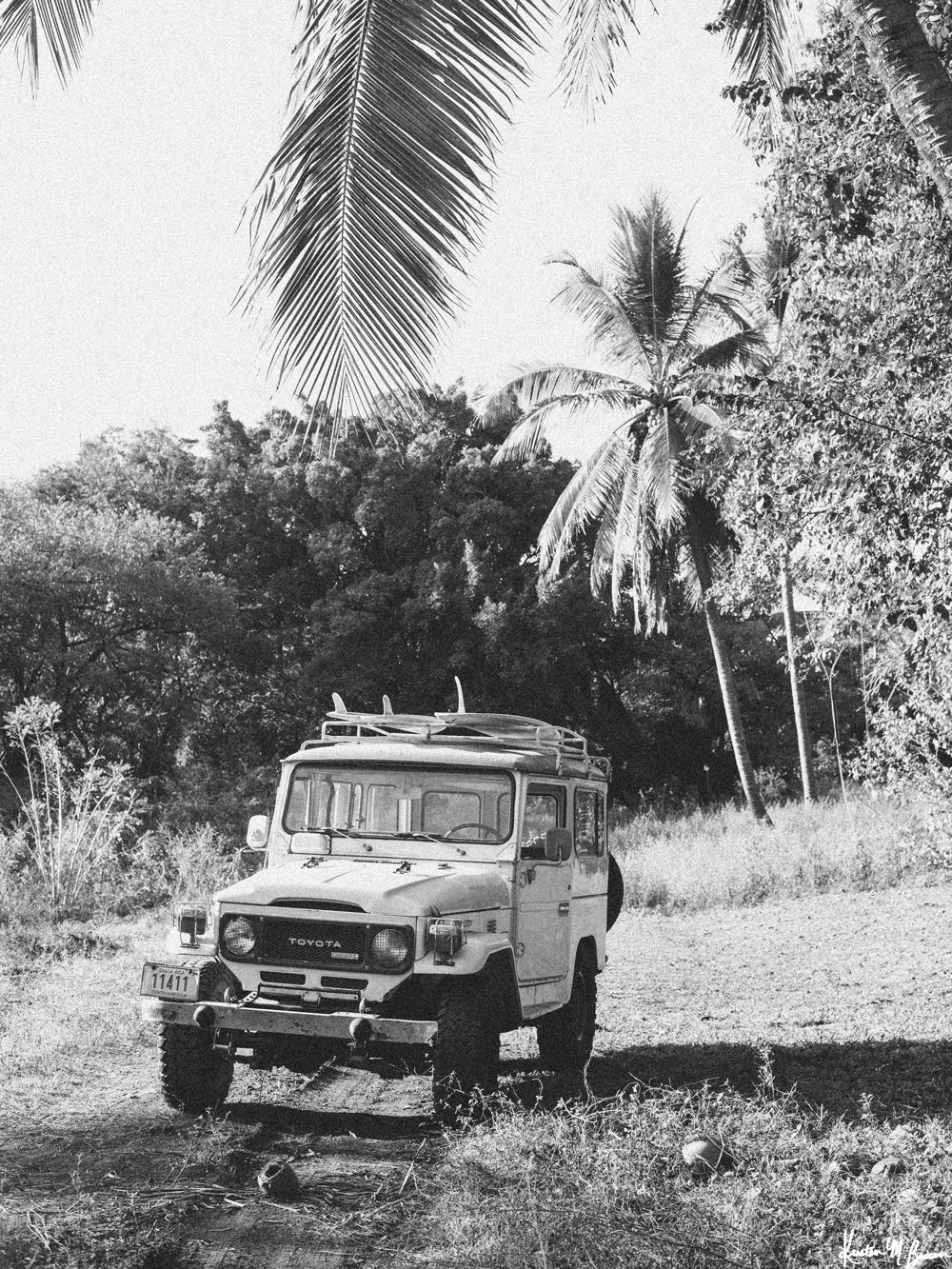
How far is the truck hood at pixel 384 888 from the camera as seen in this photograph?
235 inches

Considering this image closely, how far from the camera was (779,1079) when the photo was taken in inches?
280

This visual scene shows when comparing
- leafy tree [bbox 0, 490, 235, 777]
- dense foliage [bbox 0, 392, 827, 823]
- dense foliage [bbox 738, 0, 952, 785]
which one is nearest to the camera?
dense foliage [bbox 738, 0, 952, 785]

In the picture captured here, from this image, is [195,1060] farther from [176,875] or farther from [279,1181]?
[176,875]

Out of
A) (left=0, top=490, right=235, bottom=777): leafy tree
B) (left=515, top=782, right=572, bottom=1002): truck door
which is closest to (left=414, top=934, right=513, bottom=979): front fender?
(left=515, top=782, right=572, bottom=1002): truck door

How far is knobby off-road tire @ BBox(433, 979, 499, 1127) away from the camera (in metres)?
5.70

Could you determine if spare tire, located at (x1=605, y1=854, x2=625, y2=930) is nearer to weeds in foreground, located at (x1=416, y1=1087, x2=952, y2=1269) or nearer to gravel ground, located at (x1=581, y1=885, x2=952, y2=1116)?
gravel ground, located at (x1=581, y1=885, x2=952, y2=1116)

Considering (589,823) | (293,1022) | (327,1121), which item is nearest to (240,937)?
(293,1022)

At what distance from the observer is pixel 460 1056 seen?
18.8 ft

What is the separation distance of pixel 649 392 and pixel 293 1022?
62.7 feet

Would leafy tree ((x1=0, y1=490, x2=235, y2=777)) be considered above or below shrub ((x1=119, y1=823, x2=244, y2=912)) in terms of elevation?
above

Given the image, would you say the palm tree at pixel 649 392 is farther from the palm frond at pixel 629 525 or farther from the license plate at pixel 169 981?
the license plate at pixel 169 981

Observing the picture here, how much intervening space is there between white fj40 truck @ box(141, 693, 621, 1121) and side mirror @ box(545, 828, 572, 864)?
0.01 m

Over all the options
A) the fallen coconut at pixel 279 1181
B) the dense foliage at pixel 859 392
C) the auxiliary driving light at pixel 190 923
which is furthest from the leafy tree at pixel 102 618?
the fallen coconut at pixel 279 1181

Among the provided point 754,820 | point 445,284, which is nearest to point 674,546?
point 754,820
